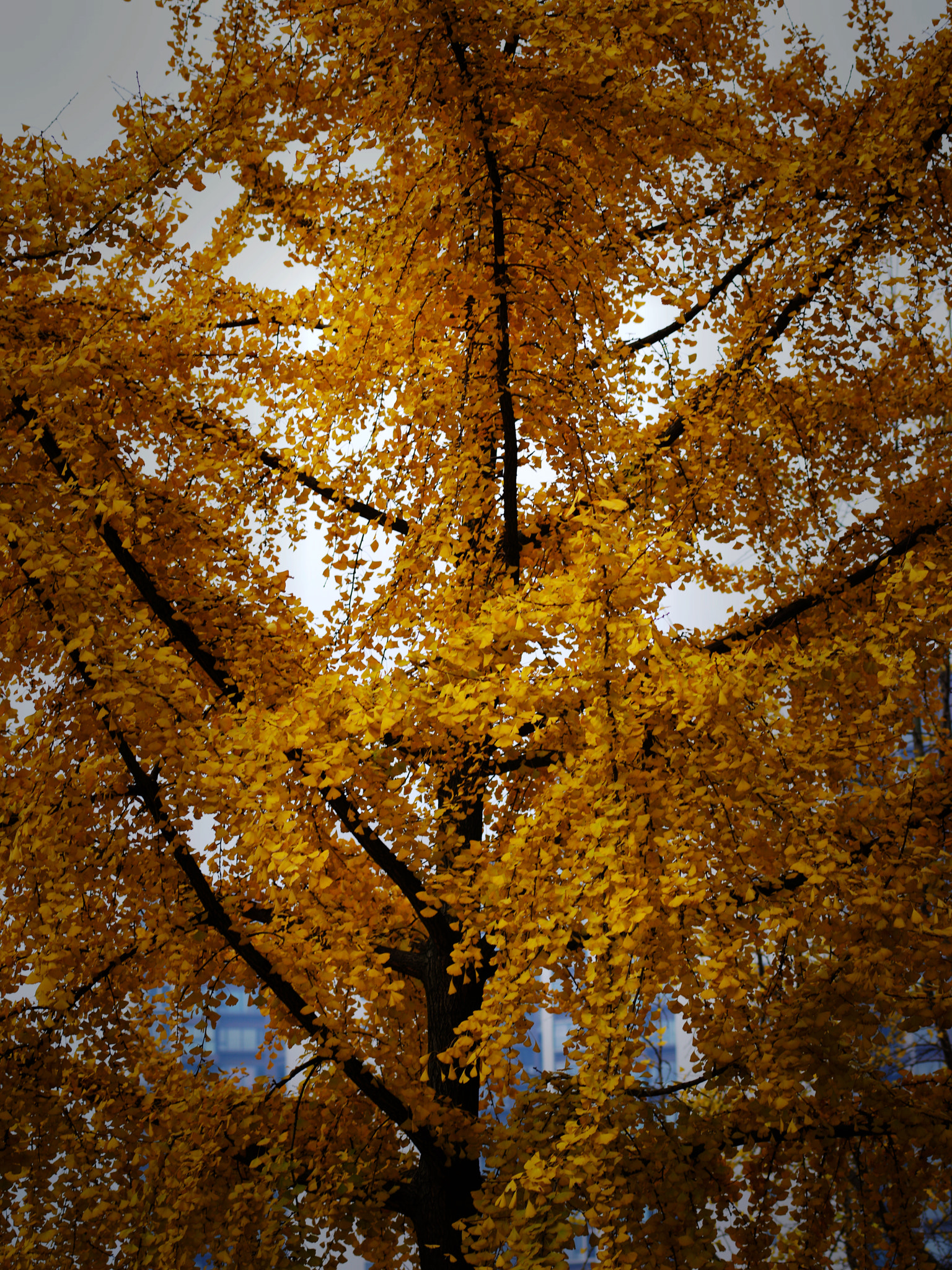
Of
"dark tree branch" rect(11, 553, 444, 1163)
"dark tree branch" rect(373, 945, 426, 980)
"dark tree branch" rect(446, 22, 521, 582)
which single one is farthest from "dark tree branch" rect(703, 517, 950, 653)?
"dark tree branch" rect(11, 553, 444, 1163)

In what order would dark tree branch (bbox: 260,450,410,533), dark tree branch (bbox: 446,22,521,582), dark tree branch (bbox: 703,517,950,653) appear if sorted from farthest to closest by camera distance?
dark tree branch (bbox: 260,450,410,533)
dark tree branch (bbox: 703,517,950,653)
dark tree branch (bbox: 446,22,521,582)

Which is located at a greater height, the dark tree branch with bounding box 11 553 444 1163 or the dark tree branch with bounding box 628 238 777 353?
the dark tree branch with bounding box 628 238 777 353

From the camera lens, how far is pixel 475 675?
2627mm

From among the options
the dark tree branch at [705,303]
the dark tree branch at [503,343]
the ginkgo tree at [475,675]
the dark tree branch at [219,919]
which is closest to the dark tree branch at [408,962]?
the ginkgo tree at [475,675]

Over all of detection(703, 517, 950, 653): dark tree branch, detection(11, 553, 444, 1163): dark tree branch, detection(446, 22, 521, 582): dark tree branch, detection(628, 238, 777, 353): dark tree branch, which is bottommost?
detection(11, 553, 444, 1163): dark tree branch

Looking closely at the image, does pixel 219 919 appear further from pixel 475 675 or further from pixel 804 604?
pixel 804 604

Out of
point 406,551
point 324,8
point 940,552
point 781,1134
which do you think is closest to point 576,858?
point 781,1134

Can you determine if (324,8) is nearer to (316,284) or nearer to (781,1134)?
(316,284)

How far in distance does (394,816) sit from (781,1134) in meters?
1.61

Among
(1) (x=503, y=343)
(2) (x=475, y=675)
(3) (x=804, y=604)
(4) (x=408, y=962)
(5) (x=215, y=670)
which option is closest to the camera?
(2) (x=475, y=675)

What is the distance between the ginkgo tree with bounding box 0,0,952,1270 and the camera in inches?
98.5

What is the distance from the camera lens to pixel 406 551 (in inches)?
141

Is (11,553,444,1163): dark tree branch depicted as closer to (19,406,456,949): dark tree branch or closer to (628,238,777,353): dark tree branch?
(19,406,456,949): dark tree branch

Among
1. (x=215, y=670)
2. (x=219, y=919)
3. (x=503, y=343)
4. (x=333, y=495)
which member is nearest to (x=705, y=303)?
(x=503, y=343)
